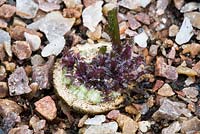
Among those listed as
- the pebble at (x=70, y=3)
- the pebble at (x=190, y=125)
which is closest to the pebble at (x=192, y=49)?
the pebble at (x=190, y=125)

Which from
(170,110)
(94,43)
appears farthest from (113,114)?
(94,43)

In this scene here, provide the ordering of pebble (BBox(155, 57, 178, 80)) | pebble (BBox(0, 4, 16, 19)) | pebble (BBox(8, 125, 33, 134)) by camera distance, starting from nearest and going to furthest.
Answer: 1. pebble (BBox(8, 125, 33, 134))
2. pebble (BBox(155, 57, 178, 80))
3. pebble (BBox(0, 4, 16, 19))

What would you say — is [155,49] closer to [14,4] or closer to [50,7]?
[50,7]

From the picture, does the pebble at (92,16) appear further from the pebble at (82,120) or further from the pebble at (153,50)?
the pebble at (82,120)

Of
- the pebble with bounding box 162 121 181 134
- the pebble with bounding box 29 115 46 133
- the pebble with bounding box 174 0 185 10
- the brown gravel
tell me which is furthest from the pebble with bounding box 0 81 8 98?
the pebble with bounding box 174 0 185 10

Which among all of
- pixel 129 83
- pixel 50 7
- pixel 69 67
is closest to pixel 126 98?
pixel 129 83

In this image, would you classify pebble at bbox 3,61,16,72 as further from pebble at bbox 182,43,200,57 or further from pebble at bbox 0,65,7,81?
pebble at bbox 182,43,200,57
